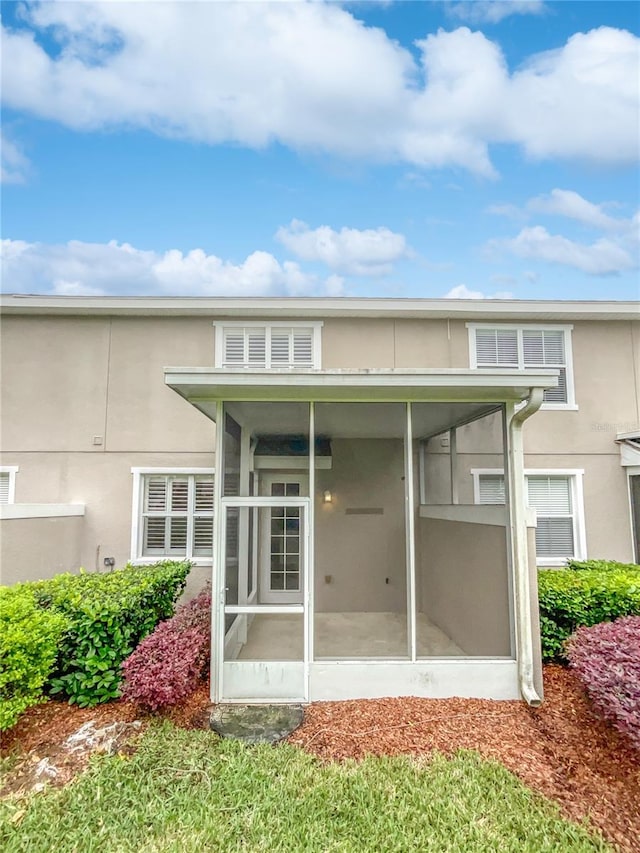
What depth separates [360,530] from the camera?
631 centimetres

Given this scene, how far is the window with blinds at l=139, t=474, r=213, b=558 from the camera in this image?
777 cm

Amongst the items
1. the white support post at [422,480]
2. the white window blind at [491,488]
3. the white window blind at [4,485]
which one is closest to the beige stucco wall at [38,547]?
the white window blind at [4,485]

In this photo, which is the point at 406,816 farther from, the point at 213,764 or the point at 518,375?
the point at 518,375

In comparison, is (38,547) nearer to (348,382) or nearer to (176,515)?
(176,515)

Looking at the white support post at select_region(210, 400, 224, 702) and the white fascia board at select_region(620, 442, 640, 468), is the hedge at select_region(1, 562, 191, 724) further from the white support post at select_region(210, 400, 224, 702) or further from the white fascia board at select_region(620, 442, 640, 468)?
the white fascia board at select_region(620, 442, 640, 468)

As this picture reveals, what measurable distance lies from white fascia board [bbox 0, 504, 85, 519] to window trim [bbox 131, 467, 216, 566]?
2.92 ft

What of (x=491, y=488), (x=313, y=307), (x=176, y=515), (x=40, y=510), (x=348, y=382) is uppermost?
(x=313, y=307)

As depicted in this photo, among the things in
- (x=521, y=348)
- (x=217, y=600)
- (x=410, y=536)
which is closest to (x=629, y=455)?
(x=521, y=348)

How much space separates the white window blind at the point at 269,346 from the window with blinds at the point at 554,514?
4.64 metres

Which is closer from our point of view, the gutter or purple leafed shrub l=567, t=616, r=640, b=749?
purple leafed shrub l=567, t=616, r=640, b=749

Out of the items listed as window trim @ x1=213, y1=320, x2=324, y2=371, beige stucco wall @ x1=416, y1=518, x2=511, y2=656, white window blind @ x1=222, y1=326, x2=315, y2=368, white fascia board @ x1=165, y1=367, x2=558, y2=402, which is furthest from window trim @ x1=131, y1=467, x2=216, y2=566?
beige stucco wall @ x1=416, y1=518, x2=511, y2=656

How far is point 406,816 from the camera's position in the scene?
3.16 m

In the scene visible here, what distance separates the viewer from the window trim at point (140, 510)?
7.67 m

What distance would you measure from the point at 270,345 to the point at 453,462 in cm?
389
